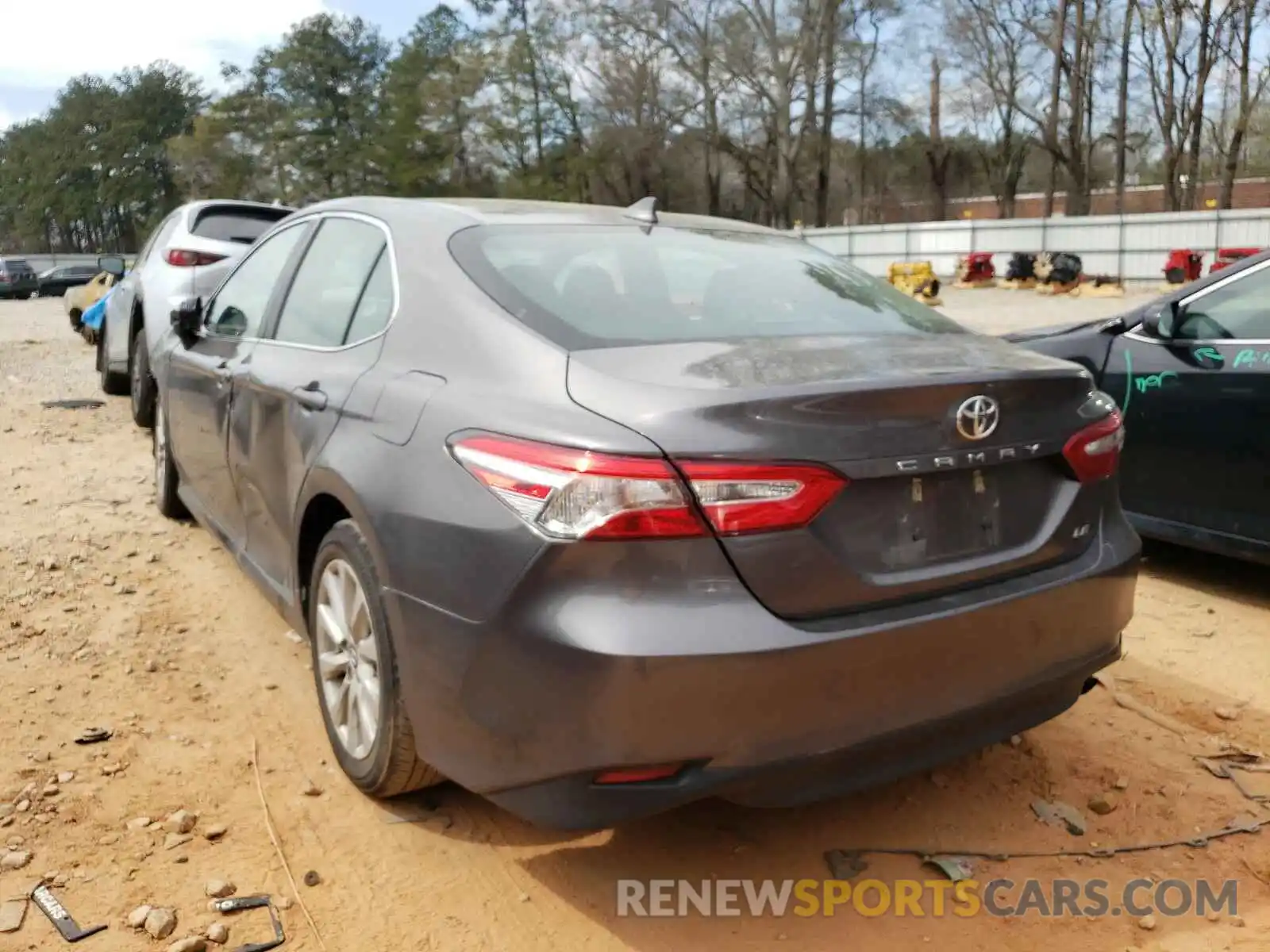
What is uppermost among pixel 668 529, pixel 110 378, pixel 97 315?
pixel 97 315

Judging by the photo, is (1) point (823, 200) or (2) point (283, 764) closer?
(2) point (283, 764)

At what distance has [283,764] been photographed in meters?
3.19

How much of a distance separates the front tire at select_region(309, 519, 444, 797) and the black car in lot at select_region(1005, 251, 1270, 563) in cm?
336

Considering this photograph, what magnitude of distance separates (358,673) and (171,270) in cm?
597

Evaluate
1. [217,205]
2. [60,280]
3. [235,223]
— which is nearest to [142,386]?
[235,223]

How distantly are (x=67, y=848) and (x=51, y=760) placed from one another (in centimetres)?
53

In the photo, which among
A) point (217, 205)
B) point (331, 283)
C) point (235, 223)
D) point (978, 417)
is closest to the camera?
point (978, 417)

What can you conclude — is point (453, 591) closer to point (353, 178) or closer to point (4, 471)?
point (4, 471)

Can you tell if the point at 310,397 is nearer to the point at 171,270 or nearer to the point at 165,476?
the point at 165,476

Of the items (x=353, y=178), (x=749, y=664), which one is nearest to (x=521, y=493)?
(x=749, y=664)

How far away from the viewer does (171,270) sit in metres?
7.88

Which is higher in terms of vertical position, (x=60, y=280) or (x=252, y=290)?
(x=60, y=280)

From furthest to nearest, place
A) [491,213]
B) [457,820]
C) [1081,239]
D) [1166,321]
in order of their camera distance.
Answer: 1. [1081,239]
2. [1166,321]
3. [491,213]
4. [457,820]

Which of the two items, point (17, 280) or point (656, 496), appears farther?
point (17, 280)
